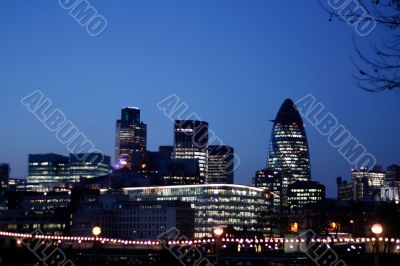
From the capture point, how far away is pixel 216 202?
132250 mm

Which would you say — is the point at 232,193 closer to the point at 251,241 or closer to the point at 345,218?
the point at 345,218

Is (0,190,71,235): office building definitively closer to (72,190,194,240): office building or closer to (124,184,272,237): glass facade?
(72,190,194,240): office building

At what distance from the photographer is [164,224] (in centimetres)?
10800

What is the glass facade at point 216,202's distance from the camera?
13012cm

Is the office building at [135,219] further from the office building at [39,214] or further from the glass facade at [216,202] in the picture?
the glass facade at [216,202]

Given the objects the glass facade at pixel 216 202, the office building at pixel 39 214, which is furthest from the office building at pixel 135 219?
the glass facade at pixel 216 202

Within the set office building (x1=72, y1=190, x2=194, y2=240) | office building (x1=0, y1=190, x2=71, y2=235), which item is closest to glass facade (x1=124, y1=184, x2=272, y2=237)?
office building (x1=72, y1=190, x2=194, y2=240)

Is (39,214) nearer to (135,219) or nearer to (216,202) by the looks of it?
(135,219)

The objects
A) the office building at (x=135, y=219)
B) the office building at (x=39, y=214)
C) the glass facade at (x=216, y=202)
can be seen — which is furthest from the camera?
the glass facade at (x=216, y=202)

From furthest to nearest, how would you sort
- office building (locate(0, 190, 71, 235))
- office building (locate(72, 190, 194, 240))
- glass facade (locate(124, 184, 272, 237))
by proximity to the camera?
glass facade (locate(124, 184, 272, 237)) → office building (locate(0, 190, 71, 235)) → office building (locate(72, 190, 194, 240))

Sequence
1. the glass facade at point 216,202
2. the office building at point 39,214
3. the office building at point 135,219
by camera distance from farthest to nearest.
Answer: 1. the glass facade at point 216,202
2. the office building at point 39,214
3. the office building at point 135,219

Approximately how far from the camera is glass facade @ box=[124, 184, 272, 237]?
427 feet

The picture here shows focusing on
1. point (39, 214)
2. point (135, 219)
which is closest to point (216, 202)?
point (135, 219)

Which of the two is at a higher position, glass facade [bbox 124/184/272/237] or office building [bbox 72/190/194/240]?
glass facade [bbox 124/184/272/237]
